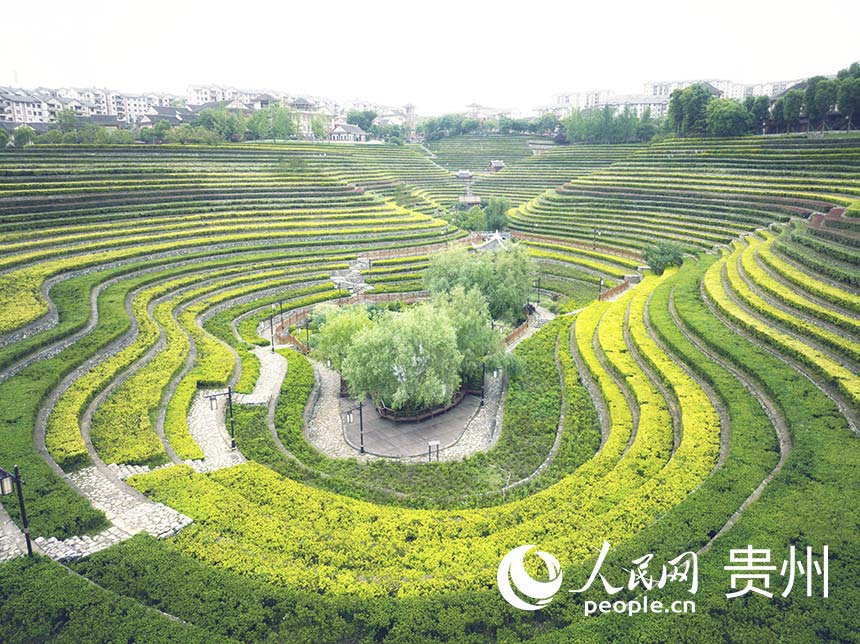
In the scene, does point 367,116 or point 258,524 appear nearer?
point 258,524

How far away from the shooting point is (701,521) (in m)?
15.2

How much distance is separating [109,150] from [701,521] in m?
66.4

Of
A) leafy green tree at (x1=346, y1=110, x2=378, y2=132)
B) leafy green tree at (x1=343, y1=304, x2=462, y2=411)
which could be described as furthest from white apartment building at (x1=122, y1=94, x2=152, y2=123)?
leafy green tree at (x1=343, y1=304, x2=462, y2=411)

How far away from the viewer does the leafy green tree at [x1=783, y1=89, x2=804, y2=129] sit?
7238 centimetres

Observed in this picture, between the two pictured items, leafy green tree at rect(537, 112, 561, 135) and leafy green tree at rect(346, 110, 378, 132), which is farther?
leafy green tree at rect(346, 110, 378, 132)

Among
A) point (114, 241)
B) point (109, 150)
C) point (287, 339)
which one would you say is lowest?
point (287, 339)

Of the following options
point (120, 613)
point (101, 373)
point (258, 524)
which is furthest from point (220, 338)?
point (120, 613)

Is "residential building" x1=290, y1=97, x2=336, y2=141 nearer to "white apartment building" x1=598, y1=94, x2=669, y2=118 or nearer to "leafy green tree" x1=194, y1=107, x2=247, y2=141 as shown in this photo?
"leafy green tree" x1=194, y1=107, x2=247, y2=141

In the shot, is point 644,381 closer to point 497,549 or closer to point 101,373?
point 497,549

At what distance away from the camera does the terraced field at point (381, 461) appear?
503 inches

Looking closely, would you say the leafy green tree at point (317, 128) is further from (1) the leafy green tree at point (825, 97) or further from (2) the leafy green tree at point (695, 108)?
(1) the leafy green tree at point (825, 97)

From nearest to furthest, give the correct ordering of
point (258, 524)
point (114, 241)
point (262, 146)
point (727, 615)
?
point (727, 615)
point (258, 524)
point (114, 241)
point (262, 146)

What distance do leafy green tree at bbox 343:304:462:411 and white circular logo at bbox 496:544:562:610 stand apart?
498 inches

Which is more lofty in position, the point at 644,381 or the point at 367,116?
the point at 367,116
